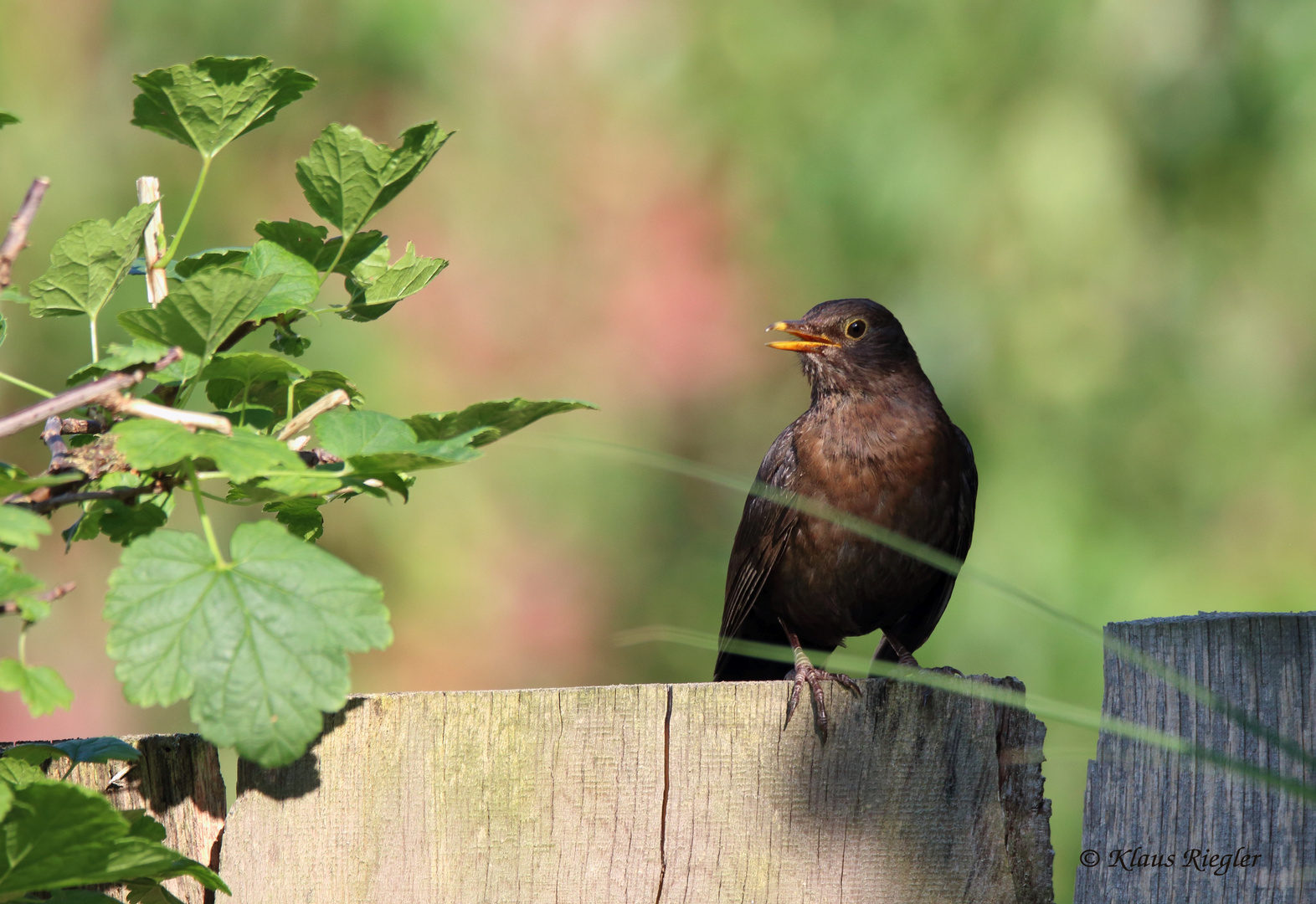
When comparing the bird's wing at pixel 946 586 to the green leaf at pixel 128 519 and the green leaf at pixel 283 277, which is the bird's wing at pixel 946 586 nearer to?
the green leaf at pixel 283 277

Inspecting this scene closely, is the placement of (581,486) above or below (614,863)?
above

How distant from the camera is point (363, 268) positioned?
1.92 m

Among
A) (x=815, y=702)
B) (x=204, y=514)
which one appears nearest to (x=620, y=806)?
(x=815, y=702)

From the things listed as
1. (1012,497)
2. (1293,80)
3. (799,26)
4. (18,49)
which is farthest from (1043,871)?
(18,49)

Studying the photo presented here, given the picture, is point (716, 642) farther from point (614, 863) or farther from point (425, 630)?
point (425, 630)

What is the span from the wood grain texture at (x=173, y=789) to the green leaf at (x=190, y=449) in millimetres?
668

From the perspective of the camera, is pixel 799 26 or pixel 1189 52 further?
pixel 799 26

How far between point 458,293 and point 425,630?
1.75m

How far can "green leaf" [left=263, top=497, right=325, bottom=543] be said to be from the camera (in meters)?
1.81

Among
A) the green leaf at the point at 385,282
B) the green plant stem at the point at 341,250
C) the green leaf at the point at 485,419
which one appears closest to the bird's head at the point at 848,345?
the green leaf at the point at 385,282

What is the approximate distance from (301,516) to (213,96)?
61 centimetres

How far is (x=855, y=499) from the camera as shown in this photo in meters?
Result: 3.65

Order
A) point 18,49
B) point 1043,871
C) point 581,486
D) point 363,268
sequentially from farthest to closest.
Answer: point 581,486 < point 18,49 < point 363,268 < point 1043,871

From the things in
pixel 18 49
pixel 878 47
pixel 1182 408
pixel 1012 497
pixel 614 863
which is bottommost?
pixel 614 863
